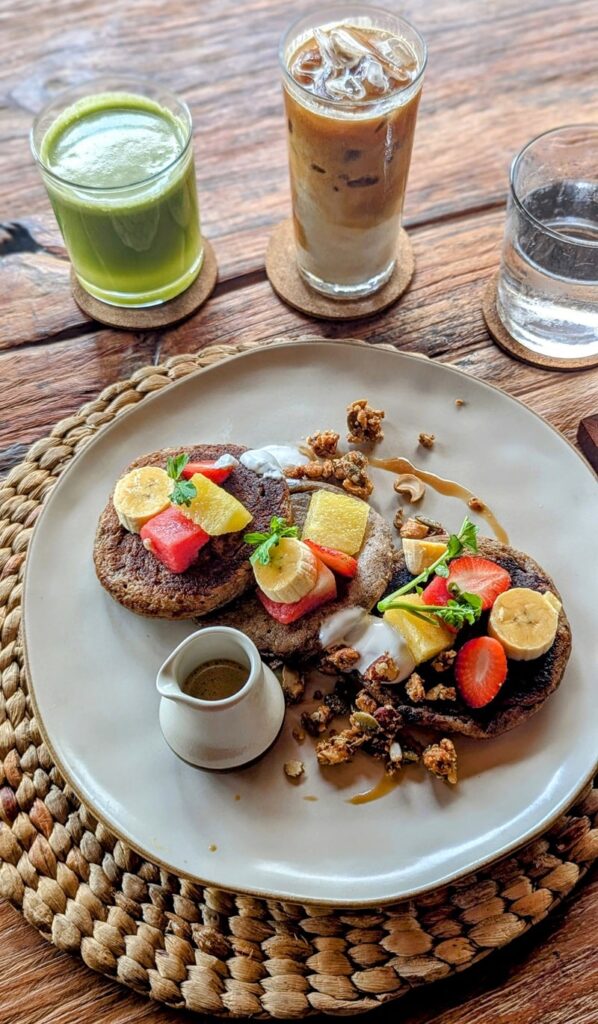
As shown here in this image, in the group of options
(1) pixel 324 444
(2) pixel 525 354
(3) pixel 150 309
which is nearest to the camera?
(1) pixel 324 444

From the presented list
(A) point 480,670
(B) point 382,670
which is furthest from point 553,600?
(B) point 382,670

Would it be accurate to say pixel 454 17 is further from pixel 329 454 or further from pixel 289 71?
pixel 329 454

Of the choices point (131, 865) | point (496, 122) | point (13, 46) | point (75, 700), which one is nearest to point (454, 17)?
point (496, 122)

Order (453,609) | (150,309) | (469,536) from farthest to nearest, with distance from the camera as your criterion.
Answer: (150,309)
(469,536)
(453,609)

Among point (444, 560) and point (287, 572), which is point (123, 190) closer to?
point (287, 572)

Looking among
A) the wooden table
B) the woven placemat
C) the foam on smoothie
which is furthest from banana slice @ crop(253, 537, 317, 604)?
the foam on smoothie

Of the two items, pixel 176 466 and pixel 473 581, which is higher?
pixel 176 466
